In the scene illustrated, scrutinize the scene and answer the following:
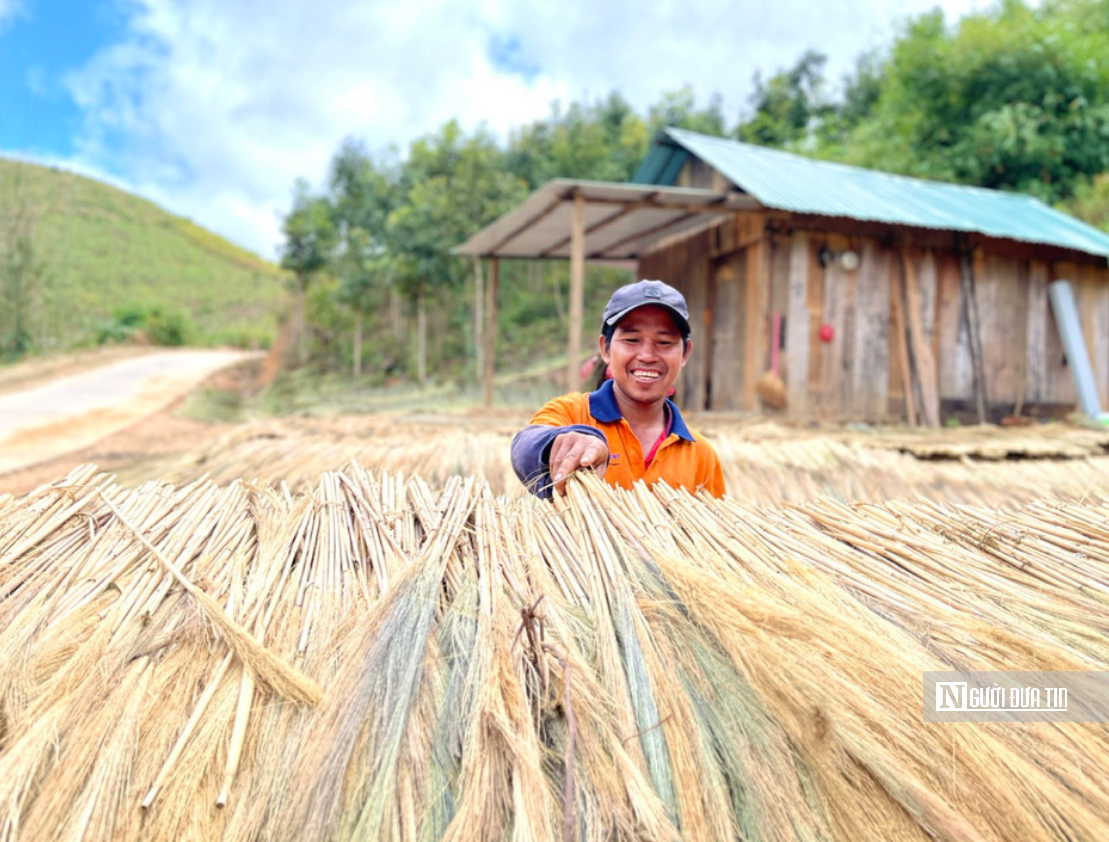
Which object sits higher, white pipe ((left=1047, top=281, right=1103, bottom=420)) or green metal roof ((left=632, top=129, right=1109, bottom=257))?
green metal roof ((left=632, top=129, right=1109, bottom=257))

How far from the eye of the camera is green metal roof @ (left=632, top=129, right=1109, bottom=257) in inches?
297

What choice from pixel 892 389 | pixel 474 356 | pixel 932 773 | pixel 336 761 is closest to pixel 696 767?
pixel 932 773

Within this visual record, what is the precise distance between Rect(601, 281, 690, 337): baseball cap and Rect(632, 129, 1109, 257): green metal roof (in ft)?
17.9

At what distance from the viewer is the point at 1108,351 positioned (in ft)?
31.6

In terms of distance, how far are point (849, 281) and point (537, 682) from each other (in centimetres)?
827

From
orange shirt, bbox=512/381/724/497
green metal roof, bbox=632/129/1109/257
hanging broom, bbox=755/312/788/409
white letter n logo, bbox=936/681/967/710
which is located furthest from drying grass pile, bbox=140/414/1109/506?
green metal roof, bbox=632/129/1109/257

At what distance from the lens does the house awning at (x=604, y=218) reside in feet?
22.1

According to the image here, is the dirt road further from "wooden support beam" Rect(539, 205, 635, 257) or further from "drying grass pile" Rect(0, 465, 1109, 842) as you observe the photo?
"drying grass pile" Rect(0, 465, 1109, 842)

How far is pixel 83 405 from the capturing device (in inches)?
534

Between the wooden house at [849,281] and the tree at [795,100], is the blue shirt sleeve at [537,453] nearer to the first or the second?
the wooden house at [849,281]

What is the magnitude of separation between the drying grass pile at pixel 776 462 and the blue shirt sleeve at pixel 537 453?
1783 millimetres
